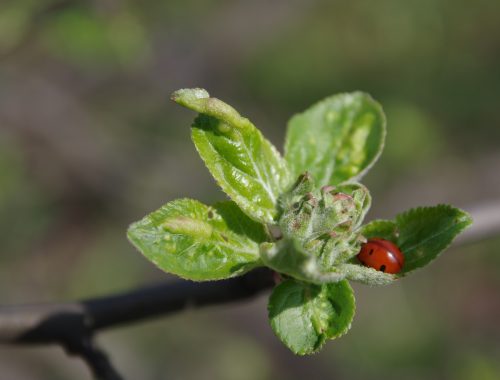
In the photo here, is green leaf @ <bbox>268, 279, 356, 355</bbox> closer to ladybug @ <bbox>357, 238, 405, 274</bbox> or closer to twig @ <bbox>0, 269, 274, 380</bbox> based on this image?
ladybug @ <bbox>357, 238, 405, 274</bbox>

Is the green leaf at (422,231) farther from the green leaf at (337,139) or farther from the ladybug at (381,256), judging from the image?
the green leaf at (337,139)

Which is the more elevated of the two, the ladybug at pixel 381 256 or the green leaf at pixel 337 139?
the green leaf at pixel 337 139

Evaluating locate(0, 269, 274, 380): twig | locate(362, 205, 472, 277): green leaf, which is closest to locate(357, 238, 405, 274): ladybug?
locate(362, 205, 472, 277): green leaf

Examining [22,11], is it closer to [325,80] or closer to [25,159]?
[25,159]

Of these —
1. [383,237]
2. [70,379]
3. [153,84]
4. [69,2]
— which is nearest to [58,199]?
[153,84]

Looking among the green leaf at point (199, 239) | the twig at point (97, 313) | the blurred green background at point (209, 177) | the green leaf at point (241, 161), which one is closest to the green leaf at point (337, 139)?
the green leaf at point (241, 161)

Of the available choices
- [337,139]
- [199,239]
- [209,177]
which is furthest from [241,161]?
[209,177]
